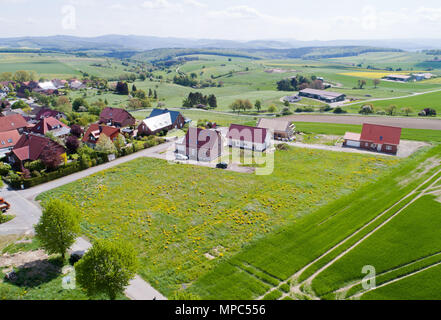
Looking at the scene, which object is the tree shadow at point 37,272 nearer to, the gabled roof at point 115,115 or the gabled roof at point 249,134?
the gabled roof at point 249,134

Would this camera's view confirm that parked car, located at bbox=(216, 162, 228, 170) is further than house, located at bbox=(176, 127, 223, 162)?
No

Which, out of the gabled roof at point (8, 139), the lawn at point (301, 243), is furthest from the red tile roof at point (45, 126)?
the lawn at point (301, 243)

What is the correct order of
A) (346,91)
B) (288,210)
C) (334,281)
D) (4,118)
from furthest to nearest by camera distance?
(346,91)
(4,118)
(288,210)
(334,281)

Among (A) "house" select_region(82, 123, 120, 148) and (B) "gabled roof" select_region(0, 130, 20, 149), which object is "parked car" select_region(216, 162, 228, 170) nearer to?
(A) "house" select_region(82, 123, 120, 148)

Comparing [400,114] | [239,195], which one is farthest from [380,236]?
[400,114]

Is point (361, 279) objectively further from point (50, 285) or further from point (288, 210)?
point (50, 285)

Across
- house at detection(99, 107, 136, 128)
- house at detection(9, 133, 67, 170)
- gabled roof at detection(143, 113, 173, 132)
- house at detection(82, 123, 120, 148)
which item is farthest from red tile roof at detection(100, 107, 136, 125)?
house at detection(9, 133, 67, 170)
